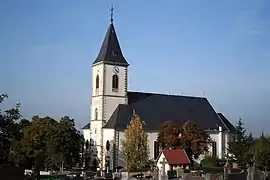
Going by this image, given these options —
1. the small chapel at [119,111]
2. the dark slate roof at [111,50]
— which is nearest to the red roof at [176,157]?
the small chapel at [119,111]

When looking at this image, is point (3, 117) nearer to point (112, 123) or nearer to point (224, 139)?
point (112, 123)

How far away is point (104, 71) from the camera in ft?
236

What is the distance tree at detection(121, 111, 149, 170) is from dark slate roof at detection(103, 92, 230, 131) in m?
8.20

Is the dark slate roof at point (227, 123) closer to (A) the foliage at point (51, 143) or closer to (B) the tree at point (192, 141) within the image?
(B) the tree at point (192, 141)

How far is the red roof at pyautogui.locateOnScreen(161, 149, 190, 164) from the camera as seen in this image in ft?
186

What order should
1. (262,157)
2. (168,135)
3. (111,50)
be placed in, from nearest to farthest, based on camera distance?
(262,157) → (168,135) → (111,50)

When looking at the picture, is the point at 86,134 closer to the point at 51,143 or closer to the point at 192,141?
the point at 51,143

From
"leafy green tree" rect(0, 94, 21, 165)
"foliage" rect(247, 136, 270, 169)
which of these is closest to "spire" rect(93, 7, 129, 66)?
"foliage" rect(247, 136, 270, 169)

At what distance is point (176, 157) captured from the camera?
57.4 metres

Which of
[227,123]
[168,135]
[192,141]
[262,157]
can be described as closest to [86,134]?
[168,135]

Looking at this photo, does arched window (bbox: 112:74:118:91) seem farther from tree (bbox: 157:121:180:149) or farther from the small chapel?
tree (bbox: 157:121:180:149)

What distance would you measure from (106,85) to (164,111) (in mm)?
9792

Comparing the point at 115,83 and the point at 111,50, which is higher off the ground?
the point at 111,50

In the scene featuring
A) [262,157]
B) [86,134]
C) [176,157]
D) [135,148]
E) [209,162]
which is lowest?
[209,162]
